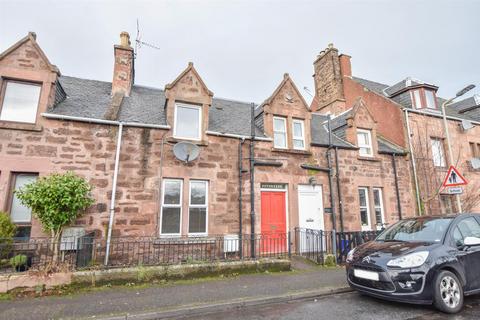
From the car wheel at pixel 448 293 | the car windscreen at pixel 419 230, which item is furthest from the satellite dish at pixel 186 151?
the car wheel at pixel 448 293

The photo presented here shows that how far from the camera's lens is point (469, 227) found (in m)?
5.78

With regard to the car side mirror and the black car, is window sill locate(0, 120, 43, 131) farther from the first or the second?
the car side mirror

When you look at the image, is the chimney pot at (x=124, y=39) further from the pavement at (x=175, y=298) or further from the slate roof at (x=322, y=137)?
the pavement at (x=175, y=298)

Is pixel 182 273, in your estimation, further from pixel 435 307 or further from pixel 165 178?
pixel 435 307

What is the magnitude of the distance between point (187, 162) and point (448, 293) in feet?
26.7

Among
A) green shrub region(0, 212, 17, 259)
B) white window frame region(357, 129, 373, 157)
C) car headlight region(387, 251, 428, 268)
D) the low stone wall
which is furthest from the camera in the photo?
white window frame region(357, 129, 373, 157)

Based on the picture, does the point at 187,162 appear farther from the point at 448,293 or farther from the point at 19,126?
the point at 448,293

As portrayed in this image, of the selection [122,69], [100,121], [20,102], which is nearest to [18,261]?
[100,121]

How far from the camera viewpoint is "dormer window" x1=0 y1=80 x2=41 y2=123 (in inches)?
341

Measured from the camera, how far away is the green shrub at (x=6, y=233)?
694 centimetres

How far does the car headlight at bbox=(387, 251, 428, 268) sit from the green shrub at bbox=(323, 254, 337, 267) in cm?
421

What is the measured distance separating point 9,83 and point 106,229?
236 inches

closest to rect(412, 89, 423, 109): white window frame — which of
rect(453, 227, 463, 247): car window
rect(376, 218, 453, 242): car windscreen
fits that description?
rect(376, 218, 453, 242): car windscreen

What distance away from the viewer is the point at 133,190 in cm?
921
